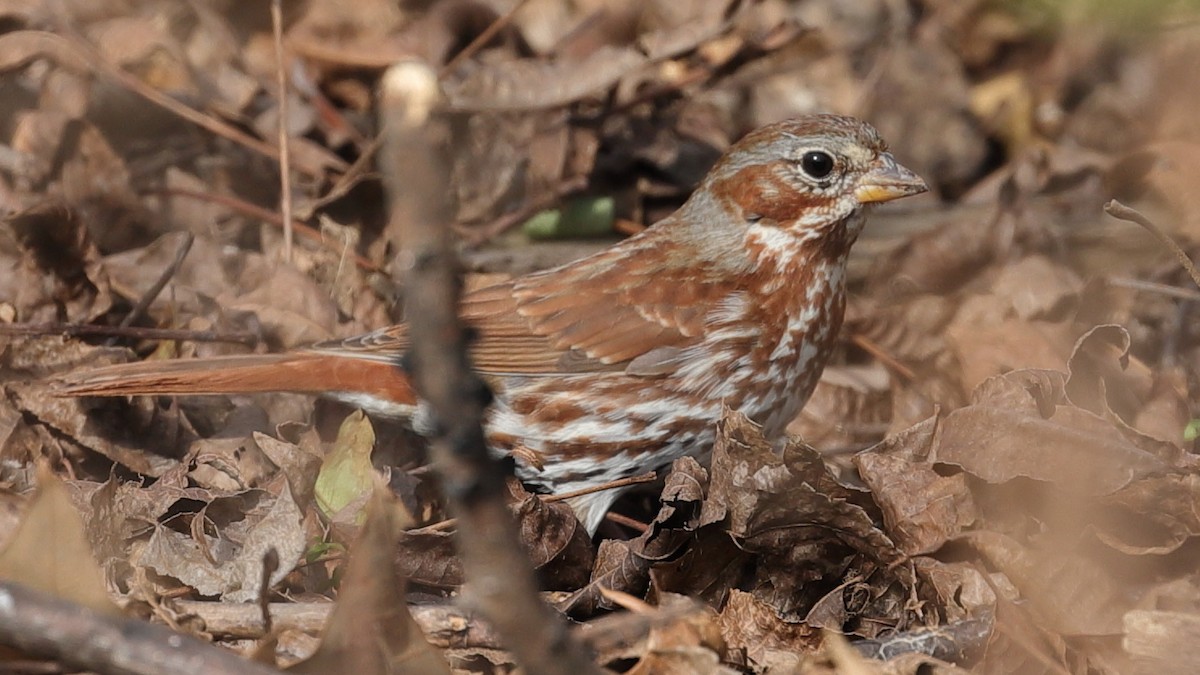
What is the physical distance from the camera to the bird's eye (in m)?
3.74

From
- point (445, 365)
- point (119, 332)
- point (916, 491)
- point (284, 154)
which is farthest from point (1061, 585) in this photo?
point (284, 154)

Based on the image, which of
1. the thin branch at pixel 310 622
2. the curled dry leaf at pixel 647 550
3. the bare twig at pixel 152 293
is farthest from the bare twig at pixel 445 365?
the bare twig at pixel 152 293

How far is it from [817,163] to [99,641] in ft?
7.90

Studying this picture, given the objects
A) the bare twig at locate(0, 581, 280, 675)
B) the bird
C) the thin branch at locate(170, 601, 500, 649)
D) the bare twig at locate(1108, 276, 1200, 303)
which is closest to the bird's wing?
the bird

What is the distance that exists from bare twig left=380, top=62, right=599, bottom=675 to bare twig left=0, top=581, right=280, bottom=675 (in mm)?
494

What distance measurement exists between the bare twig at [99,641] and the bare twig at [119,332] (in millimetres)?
1801

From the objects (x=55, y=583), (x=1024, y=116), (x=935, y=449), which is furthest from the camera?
(x=1024, y=116)

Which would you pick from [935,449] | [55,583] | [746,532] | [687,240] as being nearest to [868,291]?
[687,240]

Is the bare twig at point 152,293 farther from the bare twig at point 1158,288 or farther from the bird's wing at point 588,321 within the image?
the bare twig at point 1158,288

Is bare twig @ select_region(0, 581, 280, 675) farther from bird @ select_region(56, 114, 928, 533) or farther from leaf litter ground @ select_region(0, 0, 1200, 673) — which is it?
bird @ select_region(56, 114, 928, 533)

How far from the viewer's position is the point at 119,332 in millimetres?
3730

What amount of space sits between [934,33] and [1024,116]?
2.06 ft

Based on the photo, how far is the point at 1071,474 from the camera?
124 inches

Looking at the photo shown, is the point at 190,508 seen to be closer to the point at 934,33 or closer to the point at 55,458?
the point at 55,458
